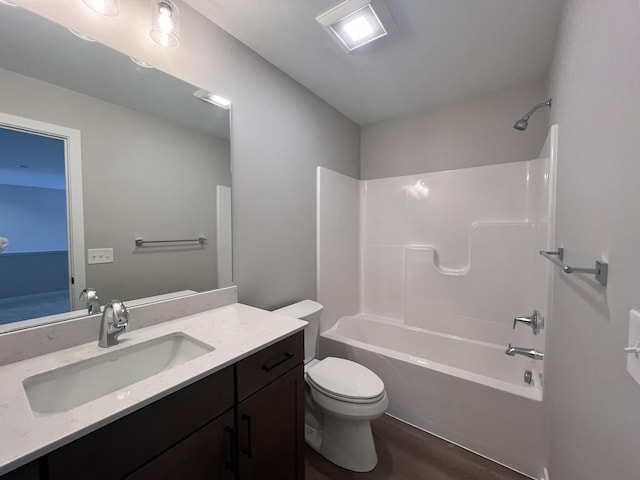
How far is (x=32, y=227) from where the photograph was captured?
92 centimetres

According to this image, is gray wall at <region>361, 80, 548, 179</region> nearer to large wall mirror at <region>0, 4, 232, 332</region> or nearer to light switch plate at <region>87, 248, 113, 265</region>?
large wall mirror at <region>0, 4, 232, 332</region>

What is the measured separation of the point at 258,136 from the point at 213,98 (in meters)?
0.32

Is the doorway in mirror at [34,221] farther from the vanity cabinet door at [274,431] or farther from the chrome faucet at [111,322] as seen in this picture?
the vanity cabinet door at [274,431]

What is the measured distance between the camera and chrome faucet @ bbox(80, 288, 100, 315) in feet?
3.31

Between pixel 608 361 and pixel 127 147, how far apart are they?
70.7 inches

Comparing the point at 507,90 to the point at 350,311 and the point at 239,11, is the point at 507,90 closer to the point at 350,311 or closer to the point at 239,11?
the point at 239,11

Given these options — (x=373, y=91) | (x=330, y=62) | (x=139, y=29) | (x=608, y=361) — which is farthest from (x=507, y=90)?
(x=139, y=29)

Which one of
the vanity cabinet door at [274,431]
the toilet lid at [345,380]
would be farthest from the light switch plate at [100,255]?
the toilet lid at [345,380]

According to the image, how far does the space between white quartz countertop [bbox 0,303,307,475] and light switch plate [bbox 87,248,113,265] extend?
0.32m

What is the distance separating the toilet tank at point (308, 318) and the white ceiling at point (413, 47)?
165 cm

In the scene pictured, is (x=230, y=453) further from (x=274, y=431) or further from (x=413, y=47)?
(x=413, y=47)

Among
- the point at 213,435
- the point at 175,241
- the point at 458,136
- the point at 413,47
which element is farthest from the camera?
the point at 458,136

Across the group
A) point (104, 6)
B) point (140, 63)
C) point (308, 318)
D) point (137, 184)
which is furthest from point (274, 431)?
point (104, 6)

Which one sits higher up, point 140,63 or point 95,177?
point 140,63
